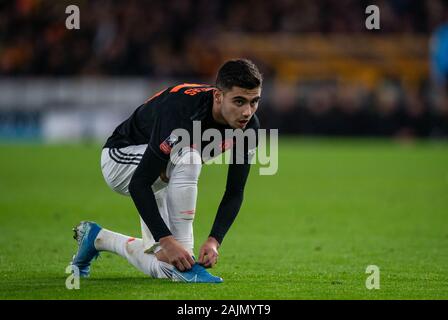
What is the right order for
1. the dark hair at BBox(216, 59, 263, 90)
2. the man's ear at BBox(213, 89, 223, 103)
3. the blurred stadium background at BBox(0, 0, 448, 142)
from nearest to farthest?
the dark hair at BBox(216, 59, 263, 90) → the man's ear at BBox(213, 89, 223, 103) → the blurred stadium background at BBox(0, 0, 448, 142)

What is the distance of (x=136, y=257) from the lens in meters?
6.82

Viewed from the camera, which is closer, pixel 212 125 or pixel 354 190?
pixel 212 125

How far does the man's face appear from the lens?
6223mm

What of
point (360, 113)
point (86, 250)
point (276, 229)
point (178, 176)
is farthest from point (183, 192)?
point (360, 113)

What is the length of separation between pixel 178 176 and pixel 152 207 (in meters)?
0.30

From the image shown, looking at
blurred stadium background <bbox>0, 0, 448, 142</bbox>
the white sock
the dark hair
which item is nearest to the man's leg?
the white sock

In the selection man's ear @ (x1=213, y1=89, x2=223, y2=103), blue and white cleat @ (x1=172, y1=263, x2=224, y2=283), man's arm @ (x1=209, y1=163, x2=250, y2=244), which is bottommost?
blue and white cleat @ (x1=172, y1=263, x2=224, y2=283)

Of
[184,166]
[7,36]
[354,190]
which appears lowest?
[354,190]

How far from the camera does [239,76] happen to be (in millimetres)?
6195

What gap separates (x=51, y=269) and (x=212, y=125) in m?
1.90

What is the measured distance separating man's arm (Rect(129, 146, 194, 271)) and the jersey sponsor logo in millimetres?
84

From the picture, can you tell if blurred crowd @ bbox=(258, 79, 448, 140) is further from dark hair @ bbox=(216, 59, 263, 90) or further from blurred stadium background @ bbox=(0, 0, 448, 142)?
dark hair @ bbox=(216, 59, 263, 90)
